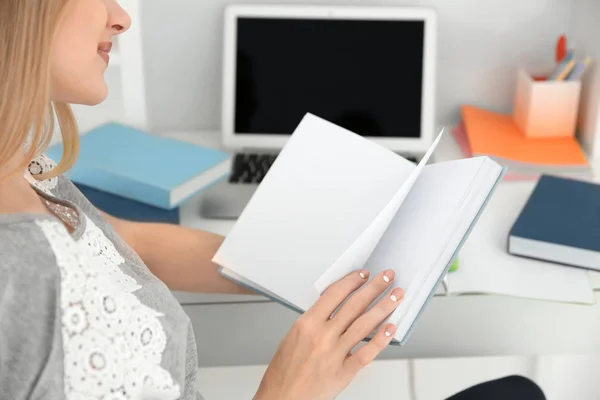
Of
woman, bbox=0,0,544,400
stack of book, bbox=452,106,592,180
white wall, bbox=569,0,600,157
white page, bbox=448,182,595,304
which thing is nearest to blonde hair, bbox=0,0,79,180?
woman, bbox=0,0,544,400

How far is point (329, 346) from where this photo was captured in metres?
0.80

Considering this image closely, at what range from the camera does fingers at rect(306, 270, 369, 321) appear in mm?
814

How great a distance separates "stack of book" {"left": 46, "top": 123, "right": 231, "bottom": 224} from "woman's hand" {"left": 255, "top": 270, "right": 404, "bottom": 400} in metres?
0.40

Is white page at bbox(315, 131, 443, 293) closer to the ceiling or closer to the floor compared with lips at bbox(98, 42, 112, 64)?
closer to the floor

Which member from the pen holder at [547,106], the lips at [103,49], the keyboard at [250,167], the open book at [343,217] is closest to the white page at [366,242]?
the open book at [343,217]

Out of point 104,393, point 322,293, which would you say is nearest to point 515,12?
point 322,293

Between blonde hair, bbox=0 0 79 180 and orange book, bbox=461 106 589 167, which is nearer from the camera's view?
blonde hair, bbox=0 0 79 180

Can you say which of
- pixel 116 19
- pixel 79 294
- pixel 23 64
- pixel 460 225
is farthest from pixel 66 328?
pixel 460 225

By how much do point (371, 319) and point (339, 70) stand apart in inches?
25.8

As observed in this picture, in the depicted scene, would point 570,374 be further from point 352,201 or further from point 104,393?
point 104,393

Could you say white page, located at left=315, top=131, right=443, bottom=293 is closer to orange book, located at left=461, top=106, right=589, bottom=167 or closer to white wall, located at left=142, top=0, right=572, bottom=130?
orange book, located at left=461, top=106, right=589, bottom=167

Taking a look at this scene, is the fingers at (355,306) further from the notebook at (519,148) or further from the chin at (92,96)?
the notebook at (519,148)

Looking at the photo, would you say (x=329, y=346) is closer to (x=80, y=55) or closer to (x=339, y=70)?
(x=80, y=55)

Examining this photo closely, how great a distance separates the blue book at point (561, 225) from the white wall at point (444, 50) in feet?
1.06
